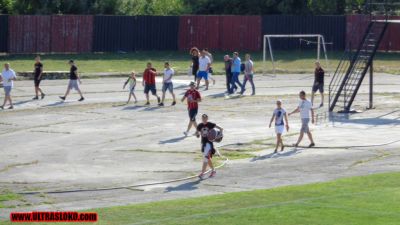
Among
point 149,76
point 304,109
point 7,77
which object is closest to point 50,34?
point 149,76

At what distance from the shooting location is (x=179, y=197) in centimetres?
2397

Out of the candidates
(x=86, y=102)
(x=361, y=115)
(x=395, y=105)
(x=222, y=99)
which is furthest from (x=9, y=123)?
(x=395, y=105)

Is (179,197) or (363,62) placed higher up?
(363,62)

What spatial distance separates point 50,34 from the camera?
193 ft

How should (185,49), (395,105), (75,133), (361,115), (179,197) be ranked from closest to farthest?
(179,197), (75,133), (361,115), (395,105), (185,49)

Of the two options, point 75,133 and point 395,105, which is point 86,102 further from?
point 395,105

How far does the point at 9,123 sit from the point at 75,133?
3305mm

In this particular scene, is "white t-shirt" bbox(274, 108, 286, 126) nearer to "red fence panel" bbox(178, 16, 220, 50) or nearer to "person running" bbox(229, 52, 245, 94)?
"person running" bbox(229, 52, 245, 94)

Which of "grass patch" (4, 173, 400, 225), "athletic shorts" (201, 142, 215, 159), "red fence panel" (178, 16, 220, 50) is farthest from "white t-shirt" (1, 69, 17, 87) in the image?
"red fence panel" (178, 16, 220, 50)

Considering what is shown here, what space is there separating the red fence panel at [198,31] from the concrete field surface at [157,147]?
17.1m

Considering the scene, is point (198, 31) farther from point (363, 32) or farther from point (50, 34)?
point (363, 32)

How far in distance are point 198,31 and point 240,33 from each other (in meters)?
2.64

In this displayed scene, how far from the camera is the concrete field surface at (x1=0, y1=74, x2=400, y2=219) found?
25.3 metres

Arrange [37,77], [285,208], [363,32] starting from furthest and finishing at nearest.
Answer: [363,32] → [37,77] → [285,208]
